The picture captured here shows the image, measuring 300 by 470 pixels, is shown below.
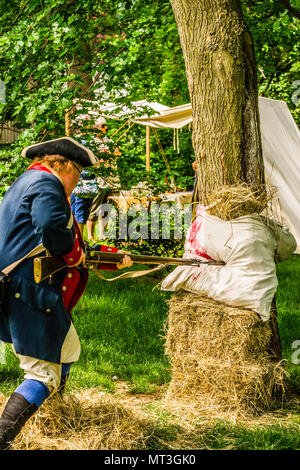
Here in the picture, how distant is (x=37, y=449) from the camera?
9.61 ft

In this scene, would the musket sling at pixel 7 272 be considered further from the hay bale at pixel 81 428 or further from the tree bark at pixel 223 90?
the tree bark at pixel 223 90

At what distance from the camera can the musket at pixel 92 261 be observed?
2664 mm

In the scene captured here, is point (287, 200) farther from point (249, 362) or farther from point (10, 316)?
point (10, 316)

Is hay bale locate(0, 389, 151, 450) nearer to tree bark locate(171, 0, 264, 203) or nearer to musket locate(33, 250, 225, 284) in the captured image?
musket locate(33, 250, 225, 284)

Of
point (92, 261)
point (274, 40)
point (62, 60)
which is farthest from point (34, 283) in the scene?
point (274, 40)

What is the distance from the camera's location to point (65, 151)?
295 centimetres

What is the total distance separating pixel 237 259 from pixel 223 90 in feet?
4.07

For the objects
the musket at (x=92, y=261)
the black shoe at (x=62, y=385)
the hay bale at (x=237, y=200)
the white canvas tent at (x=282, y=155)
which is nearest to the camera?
the musket at (x=92, y=261)

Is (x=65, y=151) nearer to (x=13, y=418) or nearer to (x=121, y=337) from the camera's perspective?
(x=13, y=418)

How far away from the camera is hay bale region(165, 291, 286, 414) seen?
3.66 m

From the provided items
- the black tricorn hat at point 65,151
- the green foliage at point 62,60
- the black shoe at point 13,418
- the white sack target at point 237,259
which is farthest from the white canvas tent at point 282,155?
the black shoe at point 13,418

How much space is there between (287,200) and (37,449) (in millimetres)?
5884

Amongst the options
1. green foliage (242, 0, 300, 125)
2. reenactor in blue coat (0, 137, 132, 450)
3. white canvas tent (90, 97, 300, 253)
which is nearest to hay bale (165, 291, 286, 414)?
reenactor in blue coat (0, 137, 132, 450)

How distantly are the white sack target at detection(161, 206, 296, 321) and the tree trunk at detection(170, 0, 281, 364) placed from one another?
13.3 inches
